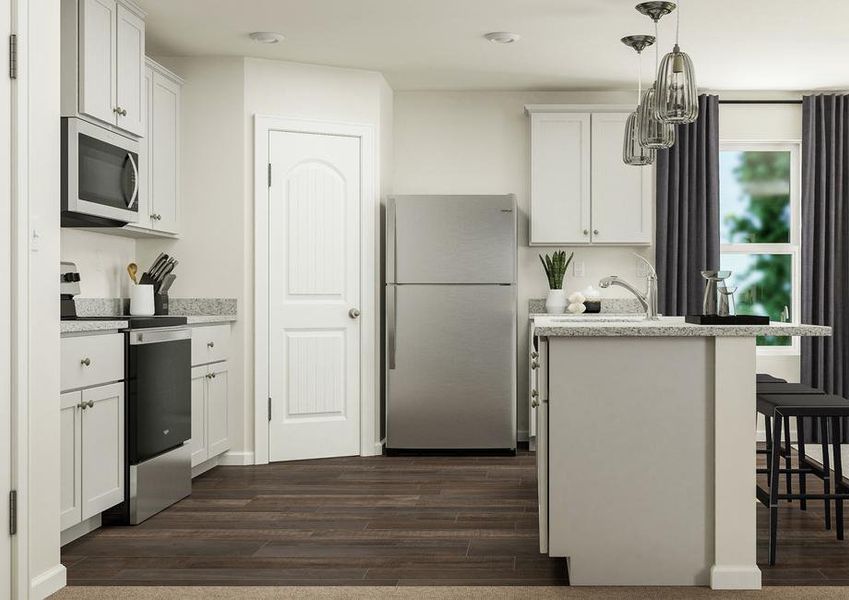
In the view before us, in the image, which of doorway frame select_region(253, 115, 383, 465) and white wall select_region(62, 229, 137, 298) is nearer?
white wall select_region(62, 229, 137, 298)

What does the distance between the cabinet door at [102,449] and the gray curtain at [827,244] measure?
14.8ft

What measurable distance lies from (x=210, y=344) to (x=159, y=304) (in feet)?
1.32

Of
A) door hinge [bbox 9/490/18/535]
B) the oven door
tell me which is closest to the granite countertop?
door hinge [bbox 9/490/18/535]

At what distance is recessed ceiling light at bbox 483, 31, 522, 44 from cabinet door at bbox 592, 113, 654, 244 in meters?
1.19

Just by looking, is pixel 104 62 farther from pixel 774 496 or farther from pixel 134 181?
pixel 774 496

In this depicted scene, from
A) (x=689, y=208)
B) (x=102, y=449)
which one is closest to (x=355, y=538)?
(x=102, y=449)

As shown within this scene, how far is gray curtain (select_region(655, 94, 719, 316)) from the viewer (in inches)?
241

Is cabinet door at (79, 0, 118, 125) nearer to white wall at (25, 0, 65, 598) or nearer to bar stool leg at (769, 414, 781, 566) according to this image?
white wall at (25, 0, 65, 598)

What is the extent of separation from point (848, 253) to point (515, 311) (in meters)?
2.38

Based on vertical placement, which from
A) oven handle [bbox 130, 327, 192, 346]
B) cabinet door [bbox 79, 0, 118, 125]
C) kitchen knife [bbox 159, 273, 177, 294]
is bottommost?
oven handle [bbox 130, 327, 192, 346]

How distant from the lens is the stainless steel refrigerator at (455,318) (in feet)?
18.7

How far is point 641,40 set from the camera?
4.96 meters

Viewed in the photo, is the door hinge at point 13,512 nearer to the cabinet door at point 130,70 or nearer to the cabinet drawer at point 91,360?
the cabinet drawer at point 91,360

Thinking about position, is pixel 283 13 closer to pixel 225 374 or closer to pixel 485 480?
pixel 225 374
